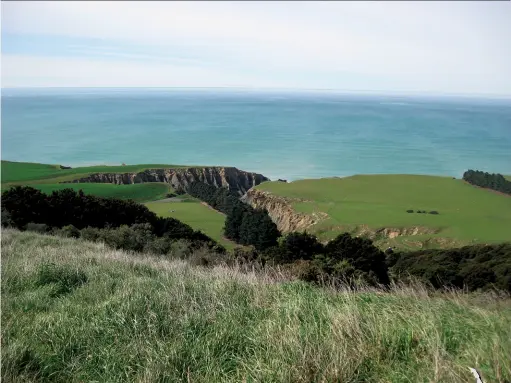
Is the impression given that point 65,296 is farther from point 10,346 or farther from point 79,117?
point 79,117

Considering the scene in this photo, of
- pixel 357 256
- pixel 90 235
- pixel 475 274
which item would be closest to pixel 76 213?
pixel 90 235

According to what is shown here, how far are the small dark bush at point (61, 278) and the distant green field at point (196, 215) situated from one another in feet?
76.8

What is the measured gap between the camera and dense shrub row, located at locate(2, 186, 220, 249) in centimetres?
1952

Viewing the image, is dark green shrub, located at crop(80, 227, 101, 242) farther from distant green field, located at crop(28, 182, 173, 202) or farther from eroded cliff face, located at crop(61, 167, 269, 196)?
eroded cliff face, located at crop(61, 167, 269, 196)

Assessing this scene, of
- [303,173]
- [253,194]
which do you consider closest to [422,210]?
[253,194]

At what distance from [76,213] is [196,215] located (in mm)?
17288

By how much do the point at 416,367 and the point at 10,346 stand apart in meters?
2.83

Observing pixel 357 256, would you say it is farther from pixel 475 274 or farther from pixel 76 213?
pixel 76 213

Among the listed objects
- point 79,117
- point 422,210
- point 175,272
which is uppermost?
point 79,117

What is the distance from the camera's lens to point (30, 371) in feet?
9.75

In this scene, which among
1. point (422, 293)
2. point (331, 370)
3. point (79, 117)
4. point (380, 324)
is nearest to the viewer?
point (331, 370)

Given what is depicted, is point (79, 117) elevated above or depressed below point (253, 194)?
above

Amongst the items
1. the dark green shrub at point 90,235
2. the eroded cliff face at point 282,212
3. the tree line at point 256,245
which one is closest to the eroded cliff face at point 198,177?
the eroded cliff face at point 282,212

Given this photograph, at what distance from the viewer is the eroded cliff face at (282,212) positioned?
107ft
